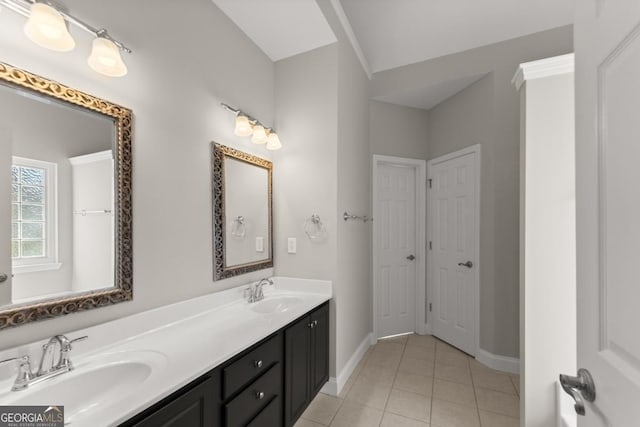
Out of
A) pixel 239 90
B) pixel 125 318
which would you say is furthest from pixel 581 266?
pixel 239 90

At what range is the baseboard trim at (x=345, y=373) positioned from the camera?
7.02 ft

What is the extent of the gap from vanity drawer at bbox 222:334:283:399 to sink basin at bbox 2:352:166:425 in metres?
0.28

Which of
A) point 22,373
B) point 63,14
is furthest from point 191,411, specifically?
point 63,14

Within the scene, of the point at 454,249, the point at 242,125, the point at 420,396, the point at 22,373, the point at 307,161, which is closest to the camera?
the point at 22,373

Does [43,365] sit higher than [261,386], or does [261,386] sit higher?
[43,365]

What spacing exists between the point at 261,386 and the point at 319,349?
692 millimetres

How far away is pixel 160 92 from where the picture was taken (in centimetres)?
141

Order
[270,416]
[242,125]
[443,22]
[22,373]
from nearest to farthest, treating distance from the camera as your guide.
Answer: [22,373] → [270,416] → [242,125] → [443,22]

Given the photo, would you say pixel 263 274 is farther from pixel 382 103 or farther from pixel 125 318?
pixel 382 103

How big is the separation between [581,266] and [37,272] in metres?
1.77

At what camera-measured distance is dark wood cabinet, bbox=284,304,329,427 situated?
5.21ft

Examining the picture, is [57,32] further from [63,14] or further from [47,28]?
[63,14]

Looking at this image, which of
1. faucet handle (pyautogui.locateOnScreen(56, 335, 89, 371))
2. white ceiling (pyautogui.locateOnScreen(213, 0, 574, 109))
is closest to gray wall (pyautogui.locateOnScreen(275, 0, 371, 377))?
white ceiling (pyautogui.locateOnScreen(213, 0, 574, 109))

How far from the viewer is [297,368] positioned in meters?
1.68
